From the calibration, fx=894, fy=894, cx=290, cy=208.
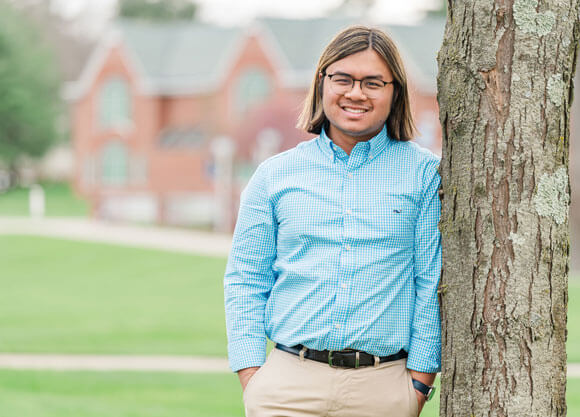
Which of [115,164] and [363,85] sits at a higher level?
[363,85]

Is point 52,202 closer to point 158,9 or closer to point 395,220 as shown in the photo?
point 158,9

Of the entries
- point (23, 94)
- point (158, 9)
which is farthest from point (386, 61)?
point (158, 9)

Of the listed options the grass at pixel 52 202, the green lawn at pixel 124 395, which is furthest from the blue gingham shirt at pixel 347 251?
the grass at pixel 52 202

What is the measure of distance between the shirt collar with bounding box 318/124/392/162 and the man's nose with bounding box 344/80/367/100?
15 centimetres

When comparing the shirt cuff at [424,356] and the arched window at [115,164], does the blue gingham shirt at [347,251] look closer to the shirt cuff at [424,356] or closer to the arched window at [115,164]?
the shirt cuff at [424,356]

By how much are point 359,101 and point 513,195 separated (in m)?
0.57

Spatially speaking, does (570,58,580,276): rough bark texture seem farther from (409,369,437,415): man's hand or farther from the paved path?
(409,369,437,415): man's hand

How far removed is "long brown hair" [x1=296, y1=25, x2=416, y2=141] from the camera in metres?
2.76

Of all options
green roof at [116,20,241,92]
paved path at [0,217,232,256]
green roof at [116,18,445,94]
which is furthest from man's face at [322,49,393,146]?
green roof at [116,20,241,92]

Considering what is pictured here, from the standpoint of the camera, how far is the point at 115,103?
123ft

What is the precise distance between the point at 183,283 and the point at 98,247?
16.8 feet

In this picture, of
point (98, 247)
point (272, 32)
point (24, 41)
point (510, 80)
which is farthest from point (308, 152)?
point (24, 41)

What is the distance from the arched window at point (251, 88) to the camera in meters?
33.1

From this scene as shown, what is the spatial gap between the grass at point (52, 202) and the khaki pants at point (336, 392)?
103ft
